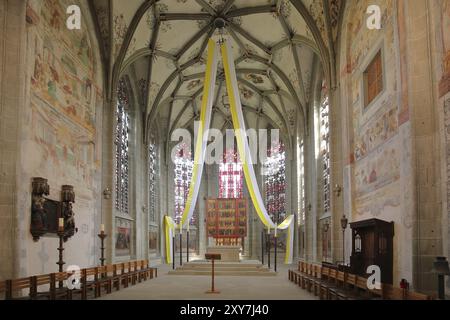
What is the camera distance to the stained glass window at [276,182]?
37.3 m

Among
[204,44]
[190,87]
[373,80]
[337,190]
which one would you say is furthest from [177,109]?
[373,80]

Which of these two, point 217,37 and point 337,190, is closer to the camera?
point 337,190

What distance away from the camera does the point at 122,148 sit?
2720 cm

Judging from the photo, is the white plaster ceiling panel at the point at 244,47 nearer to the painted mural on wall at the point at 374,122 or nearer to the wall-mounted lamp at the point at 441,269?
the painted mural on wall at the point at 374,122

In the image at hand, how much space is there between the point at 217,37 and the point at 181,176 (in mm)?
17119

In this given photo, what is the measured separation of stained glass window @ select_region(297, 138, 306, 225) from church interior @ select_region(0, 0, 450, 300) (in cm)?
20

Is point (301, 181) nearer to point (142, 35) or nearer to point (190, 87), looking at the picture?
point (190, 87)

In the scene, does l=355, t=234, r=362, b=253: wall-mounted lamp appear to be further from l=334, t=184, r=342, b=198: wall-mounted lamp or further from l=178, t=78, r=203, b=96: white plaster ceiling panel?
l=178, t=78, r=203, b=96: white plaster ceiling panel

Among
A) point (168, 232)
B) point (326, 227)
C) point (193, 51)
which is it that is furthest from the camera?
point (168, 232)

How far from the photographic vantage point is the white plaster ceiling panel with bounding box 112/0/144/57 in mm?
21109

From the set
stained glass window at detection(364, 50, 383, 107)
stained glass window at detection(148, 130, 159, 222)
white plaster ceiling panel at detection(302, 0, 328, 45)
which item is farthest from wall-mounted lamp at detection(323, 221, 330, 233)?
stained glass window at detection(148, 130, 159, 222)
